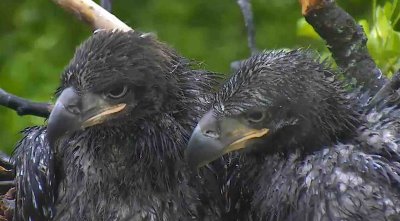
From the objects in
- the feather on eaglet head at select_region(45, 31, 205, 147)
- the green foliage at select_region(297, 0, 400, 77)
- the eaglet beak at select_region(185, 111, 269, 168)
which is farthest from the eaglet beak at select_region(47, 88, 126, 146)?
the green foliage at select_region(297, 0, 400, 77)

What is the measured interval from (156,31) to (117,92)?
2225 millimetres

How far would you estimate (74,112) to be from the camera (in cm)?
191

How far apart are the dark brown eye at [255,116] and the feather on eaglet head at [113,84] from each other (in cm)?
20

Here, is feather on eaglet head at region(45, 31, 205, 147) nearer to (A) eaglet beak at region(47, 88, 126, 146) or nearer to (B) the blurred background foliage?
(A) eaglet beak at region(47, 88, 126, 146)

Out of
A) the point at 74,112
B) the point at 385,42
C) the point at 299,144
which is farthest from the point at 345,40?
the point at 74,112

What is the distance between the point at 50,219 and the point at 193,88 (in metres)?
0.46

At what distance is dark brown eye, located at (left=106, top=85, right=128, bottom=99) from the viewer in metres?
1.91

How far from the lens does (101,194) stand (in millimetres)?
2062

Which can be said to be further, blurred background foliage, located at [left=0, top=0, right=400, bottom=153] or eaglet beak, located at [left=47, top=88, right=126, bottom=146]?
blurred background foliage, located at [left=0, top=0, right=400, bottom=153]

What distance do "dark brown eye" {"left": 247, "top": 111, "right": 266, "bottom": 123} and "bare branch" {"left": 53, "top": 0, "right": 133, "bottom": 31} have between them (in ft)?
2.45

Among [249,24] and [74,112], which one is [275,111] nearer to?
[74,112]

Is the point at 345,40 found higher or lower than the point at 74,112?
higher

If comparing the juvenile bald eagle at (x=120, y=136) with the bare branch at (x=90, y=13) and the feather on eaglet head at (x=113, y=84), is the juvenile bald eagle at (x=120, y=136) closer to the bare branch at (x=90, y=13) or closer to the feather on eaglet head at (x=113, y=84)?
the feather on eaglet head at (x=113, y=84)

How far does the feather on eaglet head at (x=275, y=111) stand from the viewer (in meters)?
1.89
